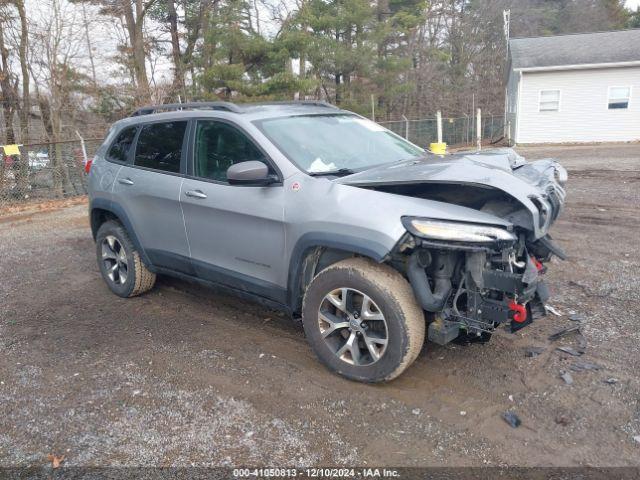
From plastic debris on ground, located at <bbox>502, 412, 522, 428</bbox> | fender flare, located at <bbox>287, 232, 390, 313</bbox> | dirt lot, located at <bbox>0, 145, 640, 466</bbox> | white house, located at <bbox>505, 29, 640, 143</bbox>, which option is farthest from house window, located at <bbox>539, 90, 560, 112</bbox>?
plastic debris on ground, located at <bbox>502, 412, 522, 428</bbox>

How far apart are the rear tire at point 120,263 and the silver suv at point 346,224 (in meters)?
0.31

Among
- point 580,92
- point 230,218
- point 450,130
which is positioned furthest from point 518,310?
point 450,130

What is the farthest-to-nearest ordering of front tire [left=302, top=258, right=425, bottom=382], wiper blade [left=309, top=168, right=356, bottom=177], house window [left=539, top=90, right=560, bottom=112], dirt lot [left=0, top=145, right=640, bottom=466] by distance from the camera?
1. house window [left=539, top=90, right=560, bottom=112]
2. wiper blade [left=309, top=168, right=356, bottom=177]
3. front tire [left=302, top=258, right=425, bottom=382]
4. dirt lot [left=0, top=145, right=640, bottom=466]

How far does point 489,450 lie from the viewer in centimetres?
276

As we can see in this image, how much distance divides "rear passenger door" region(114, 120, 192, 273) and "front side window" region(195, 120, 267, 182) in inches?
8.0

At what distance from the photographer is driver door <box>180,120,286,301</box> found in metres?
3.78

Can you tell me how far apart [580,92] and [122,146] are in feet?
→ 71.4

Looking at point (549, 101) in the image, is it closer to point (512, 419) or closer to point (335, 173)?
point (335, 173)

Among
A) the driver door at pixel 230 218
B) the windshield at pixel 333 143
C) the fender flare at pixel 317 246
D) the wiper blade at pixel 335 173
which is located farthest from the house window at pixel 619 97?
the fender flare at pixel 317 246

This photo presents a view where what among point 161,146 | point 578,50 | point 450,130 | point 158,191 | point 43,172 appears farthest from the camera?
point 450,130

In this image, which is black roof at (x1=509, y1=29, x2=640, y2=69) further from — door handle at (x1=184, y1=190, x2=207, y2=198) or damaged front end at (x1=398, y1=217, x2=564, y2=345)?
damaged front end at (x1=398, y1=217, x2=564, y2=345)

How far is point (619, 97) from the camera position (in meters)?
21.4

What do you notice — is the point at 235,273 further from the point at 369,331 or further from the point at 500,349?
the point at 500,349

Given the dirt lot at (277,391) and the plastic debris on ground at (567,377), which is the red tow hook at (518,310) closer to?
the dirt lot at (277,391)
